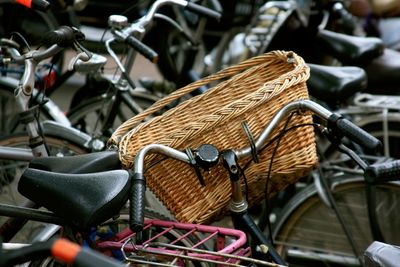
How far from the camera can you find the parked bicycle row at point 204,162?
93.0 inches

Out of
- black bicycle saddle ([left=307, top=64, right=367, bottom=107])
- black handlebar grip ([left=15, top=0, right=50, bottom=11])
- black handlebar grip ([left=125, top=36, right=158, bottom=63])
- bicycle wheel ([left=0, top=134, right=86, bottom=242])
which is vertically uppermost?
black handlebar grip ([left=15, top=0, right=50, bottom=11])

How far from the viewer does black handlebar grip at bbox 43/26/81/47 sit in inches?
110

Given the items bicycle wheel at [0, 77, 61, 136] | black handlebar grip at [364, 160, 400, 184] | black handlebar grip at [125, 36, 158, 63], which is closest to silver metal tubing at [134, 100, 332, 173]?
black handlebar grip at [364, 160, 400, 184]

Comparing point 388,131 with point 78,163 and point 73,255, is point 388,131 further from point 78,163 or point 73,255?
point 73,255

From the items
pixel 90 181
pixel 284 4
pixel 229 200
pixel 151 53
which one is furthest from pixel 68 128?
pixel 284 4

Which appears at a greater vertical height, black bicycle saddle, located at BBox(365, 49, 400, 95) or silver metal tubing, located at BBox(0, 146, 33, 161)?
silver metal tubing, located at BBox(0, 146, 33, 161)

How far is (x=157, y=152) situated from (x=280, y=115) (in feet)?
1.66

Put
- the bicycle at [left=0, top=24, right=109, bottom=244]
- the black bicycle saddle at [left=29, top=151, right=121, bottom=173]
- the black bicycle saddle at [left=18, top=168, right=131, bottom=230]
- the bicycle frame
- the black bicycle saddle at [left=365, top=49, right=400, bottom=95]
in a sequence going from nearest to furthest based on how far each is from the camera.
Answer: the black bicycle saddle at [left=18, top=168, right=131, bottom=230]
the black bicycle saddle at [left=29, top=151, right=121, bottom=173]
the bicycle at [left=0, top=24, right=109, bottom=244]
the bicycle frame
the black bicycle saddle at [left=365, top=49, right=400, bottom=95]

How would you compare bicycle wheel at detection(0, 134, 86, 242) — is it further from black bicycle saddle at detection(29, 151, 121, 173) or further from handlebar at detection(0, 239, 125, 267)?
handlebar at detection(0, 239, 125, 267)

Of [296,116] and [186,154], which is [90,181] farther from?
[296,116]

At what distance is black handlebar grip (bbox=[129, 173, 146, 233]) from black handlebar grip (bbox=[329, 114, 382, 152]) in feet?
2.42

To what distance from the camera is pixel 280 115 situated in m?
2.60

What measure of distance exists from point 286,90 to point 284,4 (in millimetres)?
2681

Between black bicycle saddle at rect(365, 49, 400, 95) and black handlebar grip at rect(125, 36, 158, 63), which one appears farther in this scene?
black bicycle saddle at rect(365, 49, 400, 95)
